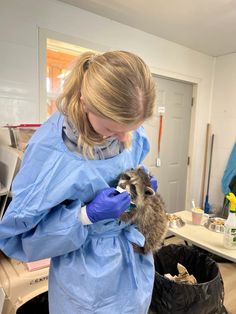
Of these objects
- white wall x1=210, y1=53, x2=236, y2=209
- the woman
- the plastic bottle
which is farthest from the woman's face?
white wall x1=210, y1=53, x2=236, y2=209

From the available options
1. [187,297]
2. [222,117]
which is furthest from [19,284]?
[222,117]

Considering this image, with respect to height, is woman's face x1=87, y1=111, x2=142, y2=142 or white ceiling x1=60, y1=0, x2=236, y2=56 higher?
white ceiling x1=60, y1=0, x2=236, y2=56

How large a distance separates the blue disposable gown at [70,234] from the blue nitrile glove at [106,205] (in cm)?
4

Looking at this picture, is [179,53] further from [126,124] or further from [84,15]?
[126,124]

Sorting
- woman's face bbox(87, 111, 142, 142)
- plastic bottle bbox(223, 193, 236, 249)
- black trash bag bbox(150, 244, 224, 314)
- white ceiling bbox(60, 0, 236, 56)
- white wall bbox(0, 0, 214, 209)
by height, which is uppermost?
white ceiling bbox(60, 0, 236, 56)

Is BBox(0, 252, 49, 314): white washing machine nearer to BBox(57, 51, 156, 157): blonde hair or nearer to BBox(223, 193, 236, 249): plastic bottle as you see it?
BBox(57, 51, 156, 157): blonde hair

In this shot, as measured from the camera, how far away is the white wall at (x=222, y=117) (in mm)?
3273

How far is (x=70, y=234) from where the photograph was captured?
27.9 inches

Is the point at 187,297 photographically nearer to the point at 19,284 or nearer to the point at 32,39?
the point at 19,284

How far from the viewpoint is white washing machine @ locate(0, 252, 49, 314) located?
124cm

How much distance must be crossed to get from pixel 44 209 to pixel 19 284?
837mm

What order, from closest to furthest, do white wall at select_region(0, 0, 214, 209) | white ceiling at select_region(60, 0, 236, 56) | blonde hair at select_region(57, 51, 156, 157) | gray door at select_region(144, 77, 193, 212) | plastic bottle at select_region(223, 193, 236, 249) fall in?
1. blonde hair at select_region(57, 51, 156, 157)
2. plastic bottle at select_region(223, 193, 236, 249)
3. white wall at select_region(0, 0, 214, 209)
4. white ceiling at select_region(60, 0, 236, 56)
5. gray door at select_region(144, 77, 193, 212)

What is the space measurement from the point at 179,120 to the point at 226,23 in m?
1.27

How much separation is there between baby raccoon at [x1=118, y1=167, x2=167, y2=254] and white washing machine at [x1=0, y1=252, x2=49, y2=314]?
705 millimetres
